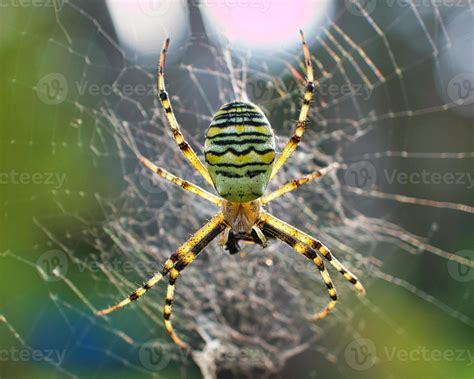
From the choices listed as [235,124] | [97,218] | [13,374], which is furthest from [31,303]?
[235,124]

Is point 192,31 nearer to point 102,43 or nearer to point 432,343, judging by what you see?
point 102,43
